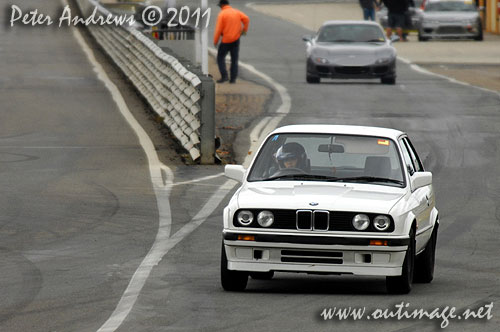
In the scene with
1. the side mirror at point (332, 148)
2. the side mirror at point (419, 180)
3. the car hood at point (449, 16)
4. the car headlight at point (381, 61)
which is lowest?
the car hood at point (449, 16)

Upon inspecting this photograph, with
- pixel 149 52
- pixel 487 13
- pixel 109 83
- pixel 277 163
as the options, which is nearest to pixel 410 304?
pixel 277 163

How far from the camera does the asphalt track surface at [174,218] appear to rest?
967 centimetres

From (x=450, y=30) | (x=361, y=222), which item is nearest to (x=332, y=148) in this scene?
(x=361, y=222)

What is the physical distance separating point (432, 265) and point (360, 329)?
2.71m

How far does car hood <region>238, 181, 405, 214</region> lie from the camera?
1019cm

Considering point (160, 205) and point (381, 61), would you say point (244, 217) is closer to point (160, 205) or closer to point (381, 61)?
point (160, 205)

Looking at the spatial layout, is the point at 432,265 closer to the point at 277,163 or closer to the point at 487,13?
the point at 277,163

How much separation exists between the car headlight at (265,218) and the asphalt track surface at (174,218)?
58 cm

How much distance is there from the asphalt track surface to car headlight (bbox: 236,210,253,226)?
0.59 metres

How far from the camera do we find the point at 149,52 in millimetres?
28750

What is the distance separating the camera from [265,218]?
10242 mm

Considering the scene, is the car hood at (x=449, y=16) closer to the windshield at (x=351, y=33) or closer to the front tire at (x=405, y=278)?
the windshield at (x=351, y=33)

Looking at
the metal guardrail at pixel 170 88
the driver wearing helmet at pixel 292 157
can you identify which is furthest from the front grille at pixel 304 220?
the metal guardrail at pixel 170 88

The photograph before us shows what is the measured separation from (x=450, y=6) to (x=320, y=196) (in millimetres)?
41627
